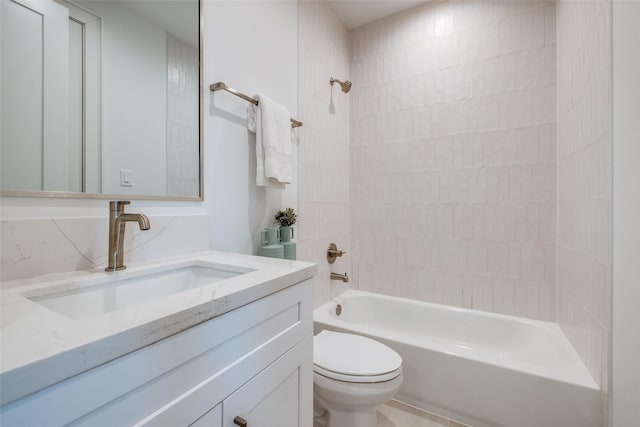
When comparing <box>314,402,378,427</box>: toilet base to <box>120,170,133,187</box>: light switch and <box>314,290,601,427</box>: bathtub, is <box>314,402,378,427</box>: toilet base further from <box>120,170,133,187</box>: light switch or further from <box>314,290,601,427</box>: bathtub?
<box>120,170,133,187</box>: light switch

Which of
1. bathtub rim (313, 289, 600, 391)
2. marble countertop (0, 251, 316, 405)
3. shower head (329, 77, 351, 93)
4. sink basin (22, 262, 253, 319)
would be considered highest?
shower head (329, 77, 351, 93)

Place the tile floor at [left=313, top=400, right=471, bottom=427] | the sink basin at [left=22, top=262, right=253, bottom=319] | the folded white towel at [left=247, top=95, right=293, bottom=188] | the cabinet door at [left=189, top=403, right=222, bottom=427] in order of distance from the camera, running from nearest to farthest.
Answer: the cabinet door at [left=189, top=403, right=222, bottom=427] → the sink basin at [left=22, top=262, right=253, bottom=319] → the folded white towel at [left=247, top=95, right=293, bottom=188] → the tile floor at [left=313, top=400, right=471, bottom=427]

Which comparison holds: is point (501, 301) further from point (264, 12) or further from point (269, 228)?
point (264, 12)

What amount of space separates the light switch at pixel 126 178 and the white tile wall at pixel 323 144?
3.12ft

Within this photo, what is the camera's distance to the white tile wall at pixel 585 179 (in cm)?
107

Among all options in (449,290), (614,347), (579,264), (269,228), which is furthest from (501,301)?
(269,228)

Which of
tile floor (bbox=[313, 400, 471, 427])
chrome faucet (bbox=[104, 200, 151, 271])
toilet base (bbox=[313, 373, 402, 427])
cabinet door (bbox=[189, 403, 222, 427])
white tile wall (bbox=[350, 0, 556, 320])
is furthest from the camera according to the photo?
white tile wall (bbox=[350, 0, 556, 320])

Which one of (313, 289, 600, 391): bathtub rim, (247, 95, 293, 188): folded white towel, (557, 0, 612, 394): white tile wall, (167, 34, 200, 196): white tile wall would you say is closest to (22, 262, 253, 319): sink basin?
(167, 34, 200, 196): white tile wall

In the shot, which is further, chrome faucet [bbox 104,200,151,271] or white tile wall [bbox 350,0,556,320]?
white tile wall [bbox 350,0,556,320]

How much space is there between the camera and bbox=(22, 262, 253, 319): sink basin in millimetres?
664

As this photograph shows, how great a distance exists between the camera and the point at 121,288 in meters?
0.79

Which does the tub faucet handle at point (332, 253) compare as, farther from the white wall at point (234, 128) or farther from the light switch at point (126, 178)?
the light switch at point (126, 178)

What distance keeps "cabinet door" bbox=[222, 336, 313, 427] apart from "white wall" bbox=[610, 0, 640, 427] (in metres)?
1.02

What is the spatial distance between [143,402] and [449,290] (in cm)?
200
